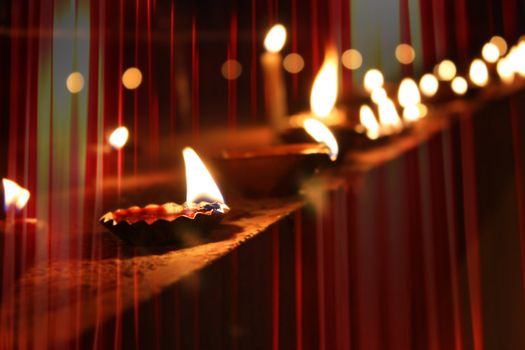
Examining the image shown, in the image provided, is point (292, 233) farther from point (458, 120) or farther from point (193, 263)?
point (193, 263)

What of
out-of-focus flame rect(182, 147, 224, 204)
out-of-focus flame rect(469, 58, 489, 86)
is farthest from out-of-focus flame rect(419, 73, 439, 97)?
out-of-focus flame rect(182, 147, 224, 204)

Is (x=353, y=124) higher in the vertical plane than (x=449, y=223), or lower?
higher

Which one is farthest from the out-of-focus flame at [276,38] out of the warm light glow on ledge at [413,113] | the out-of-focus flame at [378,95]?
the warm light glow on ledge at [413,113]

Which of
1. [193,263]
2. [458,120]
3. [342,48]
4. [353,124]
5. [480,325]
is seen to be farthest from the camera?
[342,48]

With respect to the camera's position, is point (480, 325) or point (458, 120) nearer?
point (480, 325)

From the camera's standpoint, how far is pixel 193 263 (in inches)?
27.3

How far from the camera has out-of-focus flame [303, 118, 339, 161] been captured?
951 mm

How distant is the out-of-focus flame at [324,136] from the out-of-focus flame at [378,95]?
63 cm

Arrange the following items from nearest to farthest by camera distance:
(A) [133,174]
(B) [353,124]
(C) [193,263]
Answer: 1. (C) [193,263]
2. (B) [353,124]
3. (A) [133,174]

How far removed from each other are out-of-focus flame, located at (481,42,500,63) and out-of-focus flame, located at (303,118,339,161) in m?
1.04

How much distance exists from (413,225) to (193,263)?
1.15 meters

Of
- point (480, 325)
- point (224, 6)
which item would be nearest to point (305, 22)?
point (224, 6)

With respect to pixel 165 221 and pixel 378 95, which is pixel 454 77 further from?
pixel 165 221

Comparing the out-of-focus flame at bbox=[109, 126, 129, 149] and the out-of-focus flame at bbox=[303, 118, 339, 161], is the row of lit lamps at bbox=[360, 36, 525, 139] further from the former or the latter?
the out-of-focus flame at bbox=[109, 126, 129, 149]
